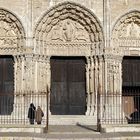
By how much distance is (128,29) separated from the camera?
18859 mm

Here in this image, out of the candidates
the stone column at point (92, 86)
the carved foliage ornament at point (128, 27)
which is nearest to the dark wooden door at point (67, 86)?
the stone column at point (92, 86)

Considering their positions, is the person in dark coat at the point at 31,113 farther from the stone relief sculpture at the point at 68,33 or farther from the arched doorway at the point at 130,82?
the arched doorway at the point at 130,82

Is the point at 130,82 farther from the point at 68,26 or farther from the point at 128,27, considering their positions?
the point at 68,26

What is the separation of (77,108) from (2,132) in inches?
230

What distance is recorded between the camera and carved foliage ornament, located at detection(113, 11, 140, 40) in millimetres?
18391

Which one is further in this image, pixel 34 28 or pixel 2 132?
pixel 34 28

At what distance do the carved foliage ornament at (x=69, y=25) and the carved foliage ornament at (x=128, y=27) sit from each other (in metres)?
0.85

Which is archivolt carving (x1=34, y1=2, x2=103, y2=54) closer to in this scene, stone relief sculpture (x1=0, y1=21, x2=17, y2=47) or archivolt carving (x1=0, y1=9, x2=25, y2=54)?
archivolt carving (x1=0, y1=9, x2=25, y2=54)

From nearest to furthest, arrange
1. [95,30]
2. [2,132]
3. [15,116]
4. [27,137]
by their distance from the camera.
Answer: [27,137] < [2,132] < [15,116] < [95,30]

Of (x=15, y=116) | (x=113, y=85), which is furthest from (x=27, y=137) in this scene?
(x=113, y=85)

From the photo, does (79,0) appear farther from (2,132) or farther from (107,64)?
(2,132)

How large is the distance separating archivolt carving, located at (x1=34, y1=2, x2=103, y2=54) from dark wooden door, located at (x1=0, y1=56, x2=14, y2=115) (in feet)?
5.68

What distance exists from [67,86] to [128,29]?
385 cm

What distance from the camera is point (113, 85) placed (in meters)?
18.0
